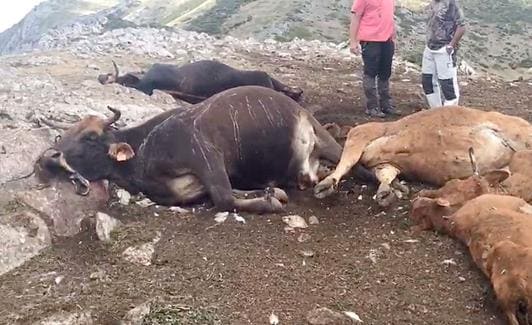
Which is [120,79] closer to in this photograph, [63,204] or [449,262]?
[63,204]

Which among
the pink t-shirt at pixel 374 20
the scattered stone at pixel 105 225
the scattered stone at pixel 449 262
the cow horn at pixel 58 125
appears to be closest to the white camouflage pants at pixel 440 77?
the pink t-shirt at pixel 374 20

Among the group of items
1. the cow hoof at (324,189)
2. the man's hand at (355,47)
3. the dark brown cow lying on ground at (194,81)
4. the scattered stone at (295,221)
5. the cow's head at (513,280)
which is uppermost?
the cow's head at (513,280)

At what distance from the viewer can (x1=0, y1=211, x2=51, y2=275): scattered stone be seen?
21.0ft

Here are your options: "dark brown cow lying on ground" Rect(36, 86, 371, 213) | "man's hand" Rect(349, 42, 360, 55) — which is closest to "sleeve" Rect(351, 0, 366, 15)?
"man's hand" Rect(349, 42, 360, 55)

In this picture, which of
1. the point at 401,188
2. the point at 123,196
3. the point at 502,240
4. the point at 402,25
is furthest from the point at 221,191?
the point at 402,25

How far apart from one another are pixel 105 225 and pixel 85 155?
1.21m

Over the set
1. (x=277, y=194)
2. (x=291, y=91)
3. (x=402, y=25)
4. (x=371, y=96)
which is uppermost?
(x=277, y=194)

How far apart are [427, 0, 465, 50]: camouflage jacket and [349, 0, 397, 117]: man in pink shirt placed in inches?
25.1

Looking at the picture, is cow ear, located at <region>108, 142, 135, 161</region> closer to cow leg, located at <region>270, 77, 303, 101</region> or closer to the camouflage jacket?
cow leg, located at <region>270, 77, 303, 101</region>

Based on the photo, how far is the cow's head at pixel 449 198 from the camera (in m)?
6.66

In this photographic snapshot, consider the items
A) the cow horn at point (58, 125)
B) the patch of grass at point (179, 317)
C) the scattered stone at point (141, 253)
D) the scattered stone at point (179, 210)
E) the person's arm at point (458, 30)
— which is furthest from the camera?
the person's arm at point (458, 30)

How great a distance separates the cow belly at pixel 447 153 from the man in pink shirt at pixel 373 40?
108 inches

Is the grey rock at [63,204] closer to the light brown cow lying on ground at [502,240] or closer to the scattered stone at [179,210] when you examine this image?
the scattered stone at [179,210]

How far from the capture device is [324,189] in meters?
7.69
